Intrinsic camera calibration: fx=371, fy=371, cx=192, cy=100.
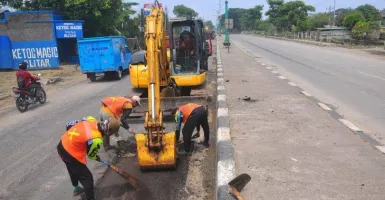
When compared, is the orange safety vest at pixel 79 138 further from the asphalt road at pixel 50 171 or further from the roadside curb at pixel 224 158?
the roadside curb at pixel 224 158

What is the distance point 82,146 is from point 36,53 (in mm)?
21174

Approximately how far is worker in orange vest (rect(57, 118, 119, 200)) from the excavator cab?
6.19m

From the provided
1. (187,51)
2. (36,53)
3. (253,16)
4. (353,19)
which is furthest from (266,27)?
(187,51)

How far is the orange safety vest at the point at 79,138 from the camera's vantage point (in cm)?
482

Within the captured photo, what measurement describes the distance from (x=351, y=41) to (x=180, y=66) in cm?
3488

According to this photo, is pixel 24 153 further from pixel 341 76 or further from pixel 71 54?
pixel 71 54

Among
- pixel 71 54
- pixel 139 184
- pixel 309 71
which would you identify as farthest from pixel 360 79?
pixel 71 54

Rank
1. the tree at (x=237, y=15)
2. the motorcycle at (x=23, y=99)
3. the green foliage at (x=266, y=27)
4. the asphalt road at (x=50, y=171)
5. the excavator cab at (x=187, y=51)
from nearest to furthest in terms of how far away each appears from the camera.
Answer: the asphalt road at (x=50, y=171), the excavator cab at (x=187, y=51), the motorcycle at (x=23, y=99), the green foliage at (x=266, y=27), the tree at (x=237, y=15)

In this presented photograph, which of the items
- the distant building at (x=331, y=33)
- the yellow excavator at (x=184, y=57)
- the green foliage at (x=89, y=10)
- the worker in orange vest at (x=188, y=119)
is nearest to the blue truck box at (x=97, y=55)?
the yellow excavator at (x=184, y=57)

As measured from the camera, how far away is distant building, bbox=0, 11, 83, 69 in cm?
2370

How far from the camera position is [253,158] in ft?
18.6

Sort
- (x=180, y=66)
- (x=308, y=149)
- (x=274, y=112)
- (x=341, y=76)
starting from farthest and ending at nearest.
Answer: (x=341, y=76)
(x=180, y=66)
(x=274, y=112)
(x=308, y=149)

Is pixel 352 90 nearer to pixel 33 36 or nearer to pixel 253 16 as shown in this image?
pixel 33 36

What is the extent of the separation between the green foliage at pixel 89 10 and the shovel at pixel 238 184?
2388 centimetres
